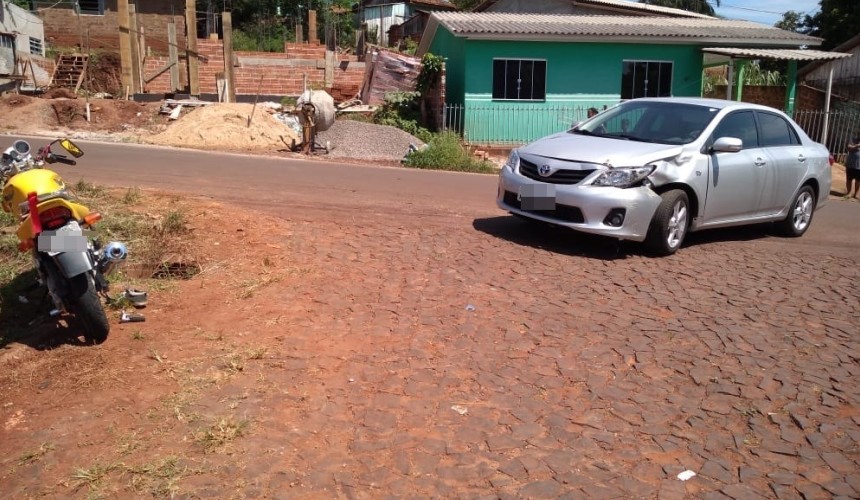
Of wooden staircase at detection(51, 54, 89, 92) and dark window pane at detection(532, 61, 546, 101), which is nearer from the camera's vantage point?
dark window pane at detection(532, 61, 546, 101)

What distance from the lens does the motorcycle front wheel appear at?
453 centimetres

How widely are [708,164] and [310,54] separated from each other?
24641 millimetres

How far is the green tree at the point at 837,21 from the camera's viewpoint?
32.4m

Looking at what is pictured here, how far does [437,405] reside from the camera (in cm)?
406

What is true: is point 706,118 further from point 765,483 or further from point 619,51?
point 619,51

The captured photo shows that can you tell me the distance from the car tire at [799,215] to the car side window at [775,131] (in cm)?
66

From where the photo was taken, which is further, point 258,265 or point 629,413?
point 258,265

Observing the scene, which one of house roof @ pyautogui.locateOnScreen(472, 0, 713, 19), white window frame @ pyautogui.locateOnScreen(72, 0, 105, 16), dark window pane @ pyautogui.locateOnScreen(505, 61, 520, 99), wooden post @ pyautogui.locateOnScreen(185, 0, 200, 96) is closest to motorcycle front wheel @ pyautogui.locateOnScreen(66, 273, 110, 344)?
dark window pane @ pyautogui.locateOnScreen(505, 61, 520, 99)

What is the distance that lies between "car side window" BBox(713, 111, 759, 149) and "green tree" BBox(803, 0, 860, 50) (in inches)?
1100

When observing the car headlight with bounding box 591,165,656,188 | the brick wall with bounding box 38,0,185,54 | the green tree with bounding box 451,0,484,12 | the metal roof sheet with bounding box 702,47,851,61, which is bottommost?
the car headlight with bounding box 591,165,656,188

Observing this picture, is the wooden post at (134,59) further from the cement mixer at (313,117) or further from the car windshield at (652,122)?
the car windshield at (652,122)

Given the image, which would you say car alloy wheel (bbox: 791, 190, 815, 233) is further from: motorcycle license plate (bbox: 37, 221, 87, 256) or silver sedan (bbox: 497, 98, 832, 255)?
motorcycle license plate (bbox: 37, 221, 87, 256)

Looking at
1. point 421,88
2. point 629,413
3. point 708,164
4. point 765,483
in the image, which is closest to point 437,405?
point 629,413

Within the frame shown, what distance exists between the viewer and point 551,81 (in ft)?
69.8
